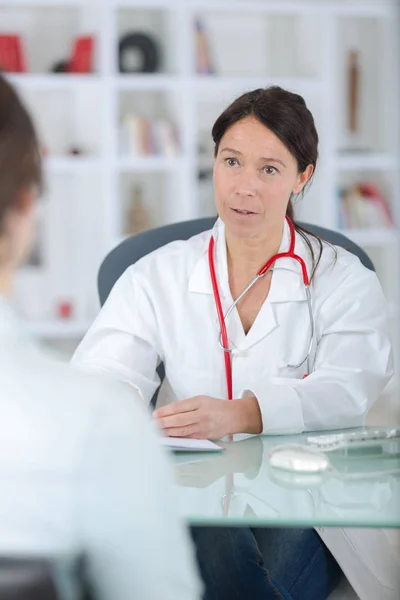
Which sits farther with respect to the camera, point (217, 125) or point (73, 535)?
point (217, 125)

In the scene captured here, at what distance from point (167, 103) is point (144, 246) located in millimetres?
3304

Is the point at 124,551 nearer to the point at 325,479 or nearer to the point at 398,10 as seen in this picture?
the point at 325,479

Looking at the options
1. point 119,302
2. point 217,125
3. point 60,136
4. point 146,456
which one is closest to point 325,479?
point 146,456

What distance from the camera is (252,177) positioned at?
2068 mm

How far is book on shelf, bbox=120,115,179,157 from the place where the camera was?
5.23 metres

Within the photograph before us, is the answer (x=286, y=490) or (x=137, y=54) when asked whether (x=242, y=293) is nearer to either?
(x=286, y=490)

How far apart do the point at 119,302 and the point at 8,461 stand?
1298 mm

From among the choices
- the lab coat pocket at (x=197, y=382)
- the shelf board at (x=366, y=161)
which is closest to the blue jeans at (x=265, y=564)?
the lab coat pocket at (x=197, y=382)

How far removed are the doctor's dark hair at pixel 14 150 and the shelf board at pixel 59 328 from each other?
170 inches

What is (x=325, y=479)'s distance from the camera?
137 cm

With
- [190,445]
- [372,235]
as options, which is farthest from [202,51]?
[190,445]

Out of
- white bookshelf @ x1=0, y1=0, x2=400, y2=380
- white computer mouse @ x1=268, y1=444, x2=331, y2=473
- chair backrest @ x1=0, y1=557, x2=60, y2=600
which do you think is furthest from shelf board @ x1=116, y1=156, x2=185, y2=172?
chair backrest @ x1=0, y1=557, x2=60, y2=600

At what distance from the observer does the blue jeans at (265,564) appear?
164cm

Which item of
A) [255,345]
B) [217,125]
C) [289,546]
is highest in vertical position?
[217,125]
